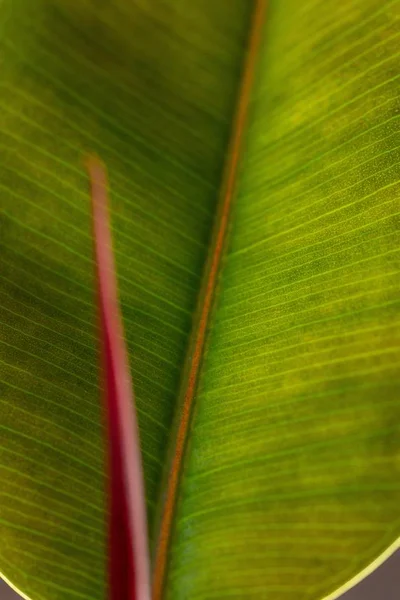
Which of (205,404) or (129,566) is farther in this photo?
(205,404)

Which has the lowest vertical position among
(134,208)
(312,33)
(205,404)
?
(205,404)

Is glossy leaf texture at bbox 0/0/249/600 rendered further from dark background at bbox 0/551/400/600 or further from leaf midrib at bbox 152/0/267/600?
dark background at bbox 0/551/400/600

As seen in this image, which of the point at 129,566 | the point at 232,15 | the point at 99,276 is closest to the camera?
the point at 129,566

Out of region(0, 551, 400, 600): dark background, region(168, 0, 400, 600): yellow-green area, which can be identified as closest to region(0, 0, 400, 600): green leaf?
region(168, 0, 400, 600): yellow-green area

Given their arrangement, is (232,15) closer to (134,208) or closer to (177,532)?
(134,208)

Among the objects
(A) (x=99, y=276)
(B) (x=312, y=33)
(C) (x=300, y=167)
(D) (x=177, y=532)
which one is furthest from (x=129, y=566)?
(B) (x=312, y=33)

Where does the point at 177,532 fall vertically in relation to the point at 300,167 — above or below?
below

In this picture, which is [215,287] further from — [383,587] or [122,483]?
[383,587]
